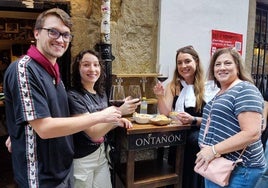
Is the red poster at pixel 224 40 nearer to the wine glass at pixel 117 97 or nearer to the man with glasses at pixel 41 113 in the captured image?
the wine glass at pixel 117 97

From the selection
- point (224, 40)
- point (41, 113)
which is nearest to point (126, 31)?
point (224, 40)

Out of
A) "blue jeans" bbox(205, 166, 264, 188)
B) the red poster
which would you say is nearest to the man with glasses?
"blue jeans" bbox(205, 166, 264, 188)

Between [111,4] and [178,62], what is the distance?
0.91 m

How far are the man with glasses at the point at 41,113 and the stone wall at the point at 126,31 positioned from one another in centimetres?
114

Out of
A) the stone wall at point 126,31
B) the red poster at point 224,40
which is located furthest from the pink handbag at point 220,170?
the red poster at point 224,40

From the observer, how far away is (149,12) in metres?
2.69

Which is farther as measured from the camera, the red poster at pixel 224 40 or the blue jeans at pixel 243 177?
A: the red poster at pixel 224 40

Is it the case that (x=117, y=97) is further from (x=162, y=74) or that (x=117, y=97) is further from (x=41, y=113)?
(x=162, y=74)

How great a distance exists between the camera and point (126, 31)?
103 inches

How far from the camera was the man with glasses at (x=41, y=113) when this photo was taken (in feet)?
3.78

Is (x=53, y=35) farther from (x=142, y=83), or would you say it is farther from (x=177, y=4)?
(x=177, y=4)

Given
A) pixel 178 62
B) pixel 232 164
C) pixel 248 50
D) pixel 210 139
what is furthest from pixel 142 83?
pixel 248 50

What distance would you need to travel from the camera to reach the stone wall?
238 cm

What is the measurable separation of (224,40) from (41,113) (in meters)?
2.70
